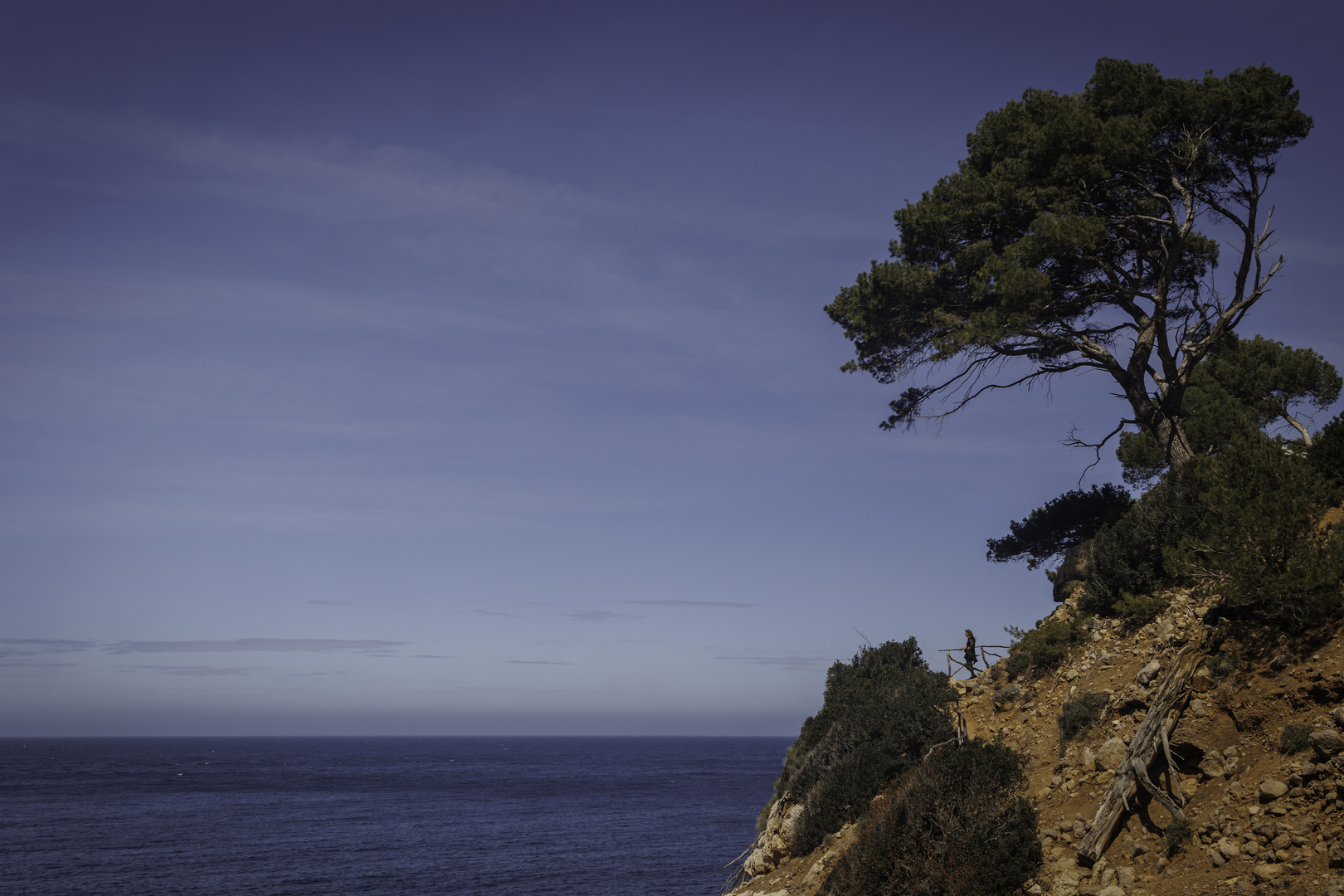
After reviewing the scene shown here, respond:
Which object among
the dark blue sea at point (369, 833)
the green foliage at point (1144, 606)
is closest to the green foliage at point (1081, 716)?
the green foliage at point (1144, 606)

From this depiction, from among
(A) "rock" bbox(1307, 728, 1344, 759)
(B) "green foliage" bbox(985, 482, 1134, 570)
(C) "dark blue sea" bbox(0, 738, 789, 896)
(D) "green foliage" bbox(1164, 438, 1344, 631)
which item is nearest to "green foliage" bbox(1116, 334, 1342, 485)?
(B) "green foliage" bbox(985, 482, 1134, 570)

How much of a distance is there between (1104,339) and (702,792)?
102 metres

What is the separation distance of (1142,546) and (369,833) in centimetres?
7285

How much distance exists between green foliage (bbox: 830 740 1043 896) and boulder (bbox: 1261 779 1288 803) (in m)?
3.46

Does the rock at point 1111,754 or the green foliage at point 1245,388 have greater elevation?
the green foliage at point 1245,388

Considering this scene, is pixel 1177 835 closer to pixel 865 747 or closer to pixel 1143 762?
pixel 1143 762

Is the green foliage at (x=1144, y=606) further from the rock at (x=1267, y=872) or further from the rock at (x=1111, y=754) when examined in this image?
the rock at (x=1267, y=872)

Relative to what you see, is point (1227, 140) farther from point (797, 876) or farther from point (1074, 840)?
point (797, 876)

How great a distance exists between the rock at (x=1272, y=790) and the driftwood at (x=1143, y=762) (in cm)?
114

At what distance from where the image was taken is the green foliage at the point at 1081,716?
14.8 m

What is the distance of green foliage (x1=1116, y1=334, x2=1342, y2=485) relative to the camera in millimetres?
25641

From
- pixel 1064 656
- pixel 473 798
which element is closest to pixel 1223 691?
pixel 1064 656

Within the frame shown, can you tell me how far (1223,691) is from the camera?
12.6m

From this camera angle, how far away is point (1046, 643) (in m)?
18.5
